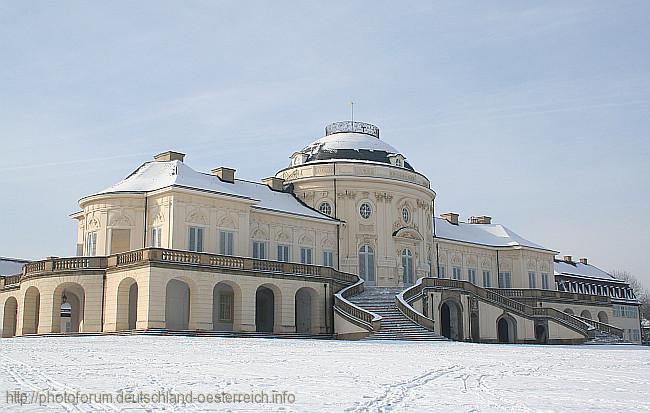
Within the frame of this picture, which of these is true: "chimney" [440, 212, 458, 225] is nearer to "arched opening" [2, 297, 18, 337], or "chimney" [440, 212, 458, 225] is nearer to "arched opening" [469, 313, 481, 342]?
"arched opening" [469, 313, 481, 342]

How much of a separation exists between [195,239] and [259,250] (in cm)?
571

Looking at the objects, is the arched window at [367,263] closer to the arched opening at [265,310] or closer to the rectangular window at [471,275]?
the arched opening at [265,310]

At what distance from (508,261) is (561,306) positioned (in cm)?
597

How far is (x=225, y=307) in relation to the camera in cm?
4338

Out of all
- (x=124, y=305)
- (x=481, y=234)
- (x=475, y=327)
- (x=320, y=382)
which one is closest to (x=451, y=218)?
(x=481, y=234)

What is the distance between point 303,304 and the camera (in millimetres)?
46219

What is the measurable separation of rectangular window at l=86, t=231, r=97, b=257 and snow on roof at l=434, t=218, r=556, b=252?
29.6 metres

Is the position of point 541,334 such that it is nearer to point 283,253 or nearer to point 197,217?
point 283,253

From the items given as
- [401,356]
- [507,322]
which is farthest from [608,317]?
[401,356]

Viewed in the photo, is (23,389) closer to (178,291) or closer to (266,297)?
(178,291)

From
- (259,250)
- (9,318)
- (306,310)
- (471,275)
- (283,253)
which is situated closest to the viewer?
(306,310)

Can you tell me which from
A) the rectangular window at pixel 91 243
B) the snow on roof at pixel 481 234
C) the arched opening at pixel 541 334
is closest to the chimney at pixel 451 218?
the snow on roof at pixel 481 234

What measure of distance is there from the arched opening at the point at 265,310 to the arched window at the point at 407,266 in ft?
37.9

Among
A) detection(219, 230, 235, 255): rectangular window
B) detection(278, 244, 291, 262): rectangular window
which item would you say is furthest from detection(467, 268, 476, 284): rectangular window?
detection(219, 230, 235, 255): rectangular window
